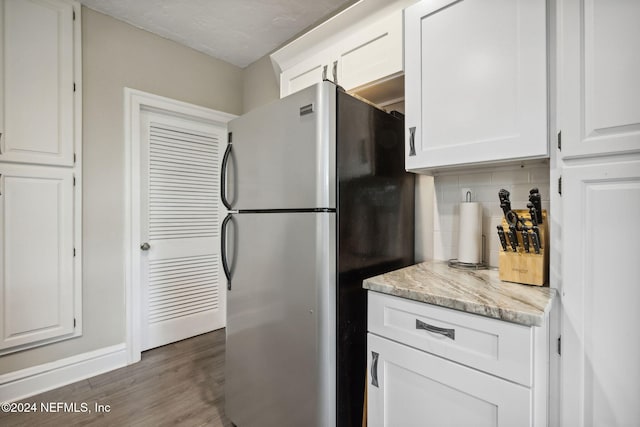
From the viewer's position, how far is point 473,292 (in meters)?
1.03

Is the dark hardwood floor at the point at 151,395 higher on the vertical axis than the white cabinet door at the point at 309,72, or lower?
lower

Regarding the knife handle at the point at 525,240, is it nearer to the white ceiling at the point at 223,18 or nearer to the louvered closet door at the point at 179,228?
the white ceiling at the point at 223,18

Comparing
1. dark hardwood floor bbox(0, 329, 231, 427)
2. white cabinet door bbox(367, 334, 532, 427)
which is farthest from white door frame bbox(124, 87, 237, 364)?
white cabinet door bbox(367, 334, 532, 427)

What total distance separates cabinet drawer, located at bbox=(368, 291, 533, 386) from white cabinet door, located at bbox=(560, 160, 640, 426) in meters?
0.24

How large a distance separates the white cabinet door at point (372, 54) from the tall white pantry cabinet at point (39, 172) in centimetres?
193

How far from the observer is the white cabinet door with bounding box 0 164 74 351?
1.88m

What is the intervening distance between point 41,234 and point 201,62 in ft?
6.32

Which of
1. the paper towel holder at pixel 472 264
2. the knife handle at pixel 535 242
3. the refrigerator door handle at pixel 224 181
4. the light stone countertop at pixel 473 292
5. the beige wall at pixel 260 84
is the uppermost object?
the beige wall at pixel 260 84

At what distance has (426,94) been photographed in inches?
51.8

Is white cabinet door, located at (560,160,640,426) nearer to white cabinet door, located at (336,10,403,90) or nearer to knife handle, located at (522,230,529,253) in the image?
knife handle, located at (522,230,529,253)

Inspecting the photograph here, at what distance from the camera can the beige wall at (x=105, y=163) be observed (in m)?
2.18

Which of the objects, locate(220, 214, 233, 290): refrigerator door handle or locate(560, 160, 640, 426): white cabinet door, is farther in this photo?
locate(220, 214, 233, 290): refrigerator door handle

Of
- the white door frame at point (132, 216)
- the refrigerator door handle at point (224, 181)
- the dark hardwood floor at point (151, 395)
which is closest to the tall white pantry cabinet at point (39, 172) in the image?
the white door frame at point (132, 216)

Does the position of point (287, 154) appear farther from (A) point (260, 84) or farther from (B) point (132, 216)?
(A) point (260, 84)
